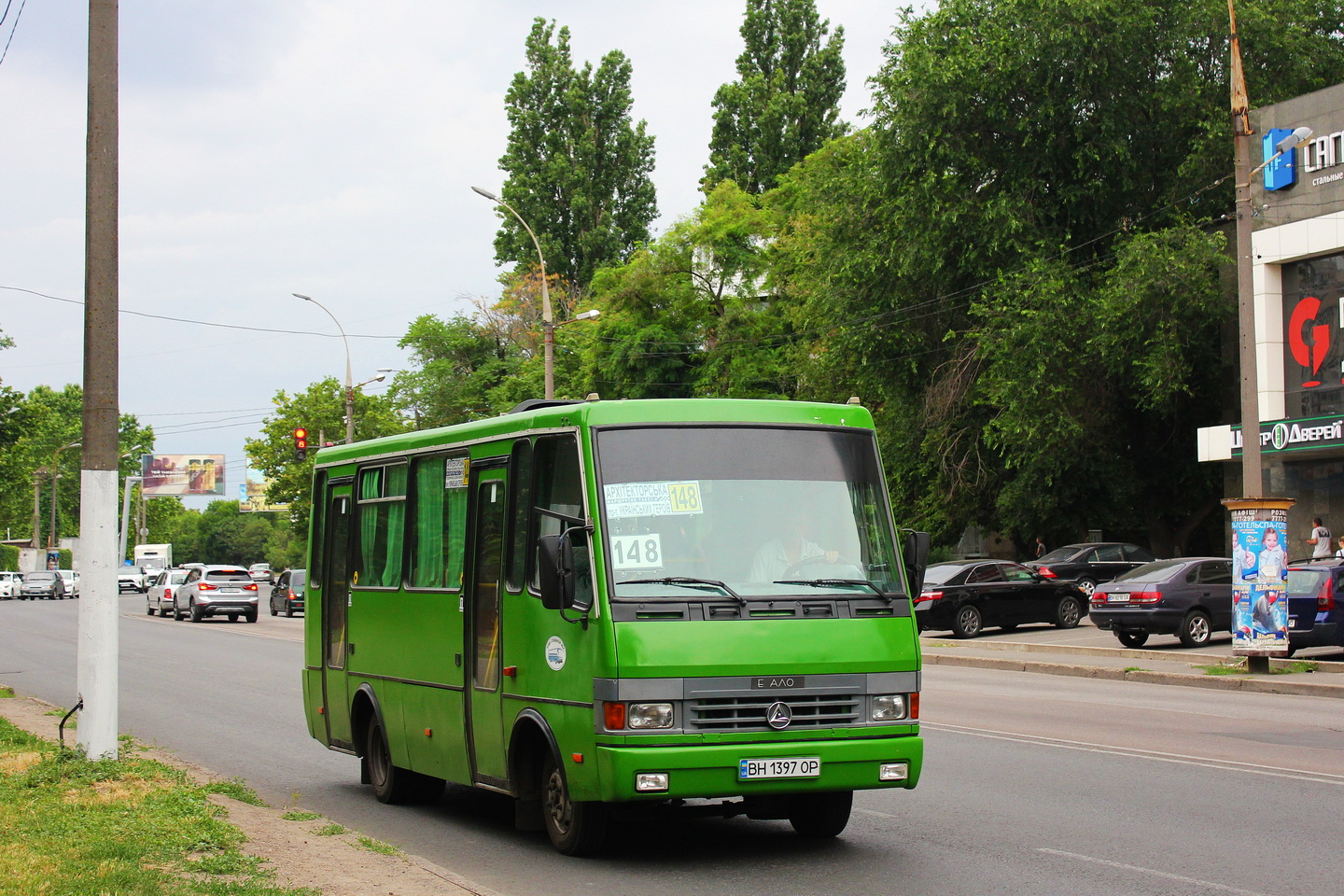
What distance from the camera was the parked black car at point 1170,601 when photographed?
24.9 m

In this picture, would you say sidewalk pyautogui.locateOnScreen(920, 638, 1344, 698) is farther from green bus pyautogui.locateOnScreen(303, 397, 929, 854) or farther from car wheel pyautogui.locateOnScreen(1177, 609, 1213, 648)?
green bus pyautogui.locateOnScreen(303, 397, 929, 854)

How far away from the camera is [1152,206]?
41.8 m

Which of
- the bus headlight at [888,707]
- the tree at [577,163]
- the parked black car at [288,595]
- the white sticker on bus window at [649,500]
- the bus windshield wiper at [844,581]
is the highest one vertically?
the tree at [577,163]

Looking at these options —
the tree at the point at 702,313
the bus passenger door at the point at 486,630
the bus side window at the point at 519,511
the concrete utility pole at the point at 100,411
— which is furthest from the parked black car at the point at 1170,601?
the tree at the point at 702,313

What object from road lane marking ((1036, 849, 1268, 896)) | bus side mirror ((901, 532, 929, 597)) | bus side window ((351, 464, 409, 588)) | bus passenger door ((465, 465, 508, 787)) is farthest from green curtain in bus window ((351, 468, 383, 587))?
road lane marking ((1036, 849, 1268, 896))

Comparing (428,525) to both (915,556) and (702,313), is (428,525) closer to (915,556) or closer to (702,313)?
(915,556)

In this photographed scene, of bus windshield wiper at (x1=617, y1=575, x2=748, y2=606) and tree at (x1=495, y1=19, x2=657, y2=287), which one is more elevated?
tree at (x1=495, y1=19, x2=657, y2=287)

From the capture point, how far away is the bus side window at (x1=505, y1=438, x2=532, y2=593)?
8.90 metres

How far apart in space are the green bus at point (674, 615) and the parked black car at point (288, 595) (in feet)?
131

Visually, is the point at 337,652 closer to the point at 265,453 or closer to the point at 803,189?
the point at 803,189

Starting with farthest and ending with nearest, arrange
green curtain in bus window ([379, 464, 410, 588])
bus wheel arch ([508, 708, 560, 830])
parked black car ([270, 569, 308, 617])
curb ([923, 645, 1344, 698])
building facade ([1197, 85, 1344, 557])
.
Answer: parked black car ([270, 569, 308, 617]) → building facade ([1197, 85, 1344, 557]) → curb ([923, 645, 1344, 698]) → green curtain in bus window ([379, 464, 410, 588]) → bus wheel arch ([508, 708, 560, 830])

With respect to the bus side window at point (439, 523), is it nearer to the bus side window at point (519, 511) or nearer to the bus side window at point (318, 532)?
the bus side window at point (519, 511)

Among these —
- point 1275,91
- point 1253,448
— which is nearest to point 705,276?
point 1275,91

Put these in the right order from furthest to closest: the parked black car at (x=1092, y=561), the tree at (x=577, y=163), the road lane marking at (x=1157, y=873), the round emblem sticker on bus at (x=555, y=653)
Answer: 1. the tree at (x=577, y=163)
2. the parked black car at (x=1092, y=561)
3. the round emblem sticker on bus at (x=555, y=653)
4. the road lane marking at (x=1157, y=873)
